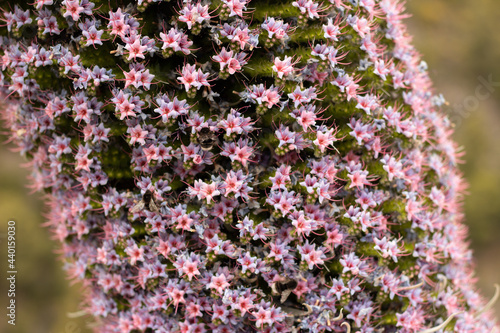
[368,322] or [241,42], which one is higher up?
[241,42]

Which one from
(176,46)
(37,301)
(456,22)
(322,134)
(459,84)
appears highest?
(456,22)

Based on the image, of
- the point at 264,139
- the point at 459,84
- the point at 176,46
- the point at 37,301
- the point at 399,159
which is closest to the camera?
the point at 176,46

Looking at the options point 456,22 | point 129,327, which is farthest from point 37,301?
point 456,22

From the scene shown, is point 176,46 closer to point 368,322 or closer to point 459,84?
Answer: point 368,322

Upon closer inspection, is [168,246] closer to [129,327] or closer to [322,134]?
[129,327]

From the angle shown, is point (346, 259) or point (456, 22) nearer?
point (346, 259)

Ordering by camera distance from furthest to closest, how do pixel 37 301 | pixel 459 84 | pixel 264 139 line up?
pixel 459 84 < pixel 37 301 < pixel 264 139
